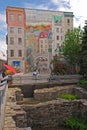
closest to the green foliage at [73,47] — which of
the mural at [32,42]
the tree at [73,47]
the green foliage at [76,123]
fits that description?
the tree at [73,47]

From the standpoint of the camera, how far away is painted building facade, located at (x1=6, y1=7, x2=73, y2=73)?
6575cm

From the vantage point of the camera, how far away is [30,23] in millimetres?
67312

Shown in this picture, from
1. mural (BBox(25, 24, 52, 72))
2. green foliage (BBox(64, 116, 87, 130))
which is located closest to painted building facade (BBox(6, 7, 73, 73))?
mural (BBox(25, 24, 52, 72))

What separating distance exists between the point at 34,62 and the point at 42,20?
1006cm

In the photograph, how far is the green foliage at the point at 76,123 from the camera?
16672 mm

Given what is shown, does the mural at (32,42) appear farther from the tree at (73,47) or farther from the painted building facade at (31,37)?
the tree at (73,47)

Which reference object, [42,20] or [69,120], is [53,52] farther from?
[69,120]

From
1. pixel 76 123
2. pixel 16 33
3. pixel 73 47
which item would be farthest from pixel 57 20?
pixel 76 123

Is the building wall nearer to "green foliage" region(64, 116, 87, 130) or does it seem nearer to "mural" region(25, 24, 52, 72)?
"mural" region(25, 24, 52, 72)

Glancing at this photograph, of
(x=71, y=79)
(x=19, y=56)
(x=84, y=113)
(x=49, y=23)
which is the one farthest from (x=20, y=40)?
(x=84, y=113)

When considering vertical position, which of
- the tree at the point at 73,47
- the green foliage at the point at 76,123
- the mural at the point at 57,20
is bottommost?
the green foliage at the point at 76,123

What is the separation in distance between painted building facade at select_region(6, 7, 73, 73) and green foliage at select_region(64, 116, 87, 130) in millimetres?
47228

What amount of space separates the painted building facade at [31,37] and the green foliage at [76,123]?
155 feet

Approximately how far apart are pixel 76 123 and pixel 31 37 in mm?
51025
